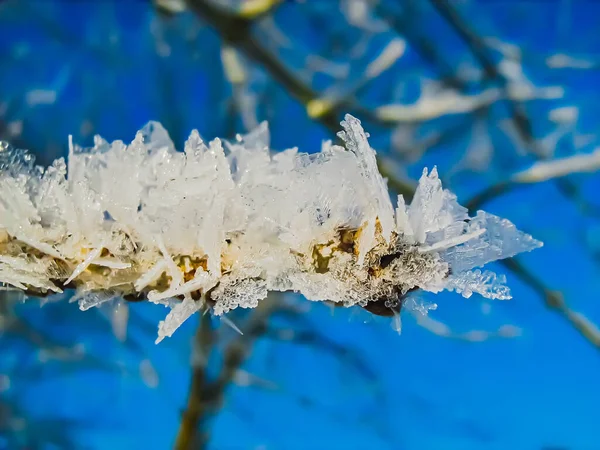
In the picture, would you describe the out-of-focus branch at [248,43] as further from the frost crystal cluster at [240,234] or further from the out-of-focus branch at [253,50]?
the frost crystal cluster at [240,234]

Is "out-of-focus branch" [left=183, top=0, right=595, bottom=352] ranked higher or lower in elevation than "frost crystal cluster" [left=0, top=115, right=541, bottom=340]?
higher

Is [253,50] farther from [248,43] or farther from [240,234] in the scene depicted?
[240,234]

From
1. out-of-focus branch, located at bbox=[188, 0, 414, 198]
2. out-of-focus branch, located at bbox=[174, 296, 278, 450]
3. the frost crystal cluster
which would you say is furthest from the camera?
out-of-focus branch, located at bbox=[174, 296, 278, 450]

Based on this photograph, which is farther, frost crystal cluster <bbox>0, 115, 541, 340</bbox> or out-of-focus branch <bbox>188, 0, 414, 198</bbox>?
out-of-focus branch <bbox>188, 0, 414, 198</bbox>

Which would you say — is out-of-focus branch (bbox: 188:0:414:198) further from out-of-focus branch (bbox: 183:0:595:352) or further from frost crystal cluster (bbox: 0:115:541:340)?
frost crystal cluster (bbox: 0:115:541:340)

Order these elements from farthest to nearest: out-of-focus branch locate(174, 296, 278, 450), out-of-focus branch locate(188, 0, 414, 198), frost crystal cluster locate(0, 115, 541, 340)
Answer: out-of-focus branch locate(174, 296, 278, 450), out-of-focus branch locate(188, 0, 414, 198), frost crystal cluster locate(0, 115, 541, 340)

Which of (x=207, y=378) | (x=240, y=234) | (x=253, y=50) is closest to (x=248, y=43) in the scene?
(x=253, y=50)

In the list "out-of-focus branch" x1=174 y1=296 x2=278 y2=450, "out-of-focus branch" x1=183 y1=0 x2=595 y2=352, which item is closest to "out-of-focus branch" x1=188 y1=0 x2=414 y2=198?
"out-of-focus branch" x1=183 y1=0 x2=595 y2=352

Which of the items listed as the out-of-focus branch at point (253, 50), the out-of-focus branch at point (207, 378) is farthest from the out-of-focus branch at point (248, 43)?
the out-of-focus branch at point (207, 378)

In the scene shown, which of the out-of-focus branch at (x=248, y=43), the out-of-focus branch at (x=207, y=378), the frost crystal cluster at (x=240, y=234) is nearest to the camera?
the frost crystal cluster at (x=240, y=234)
